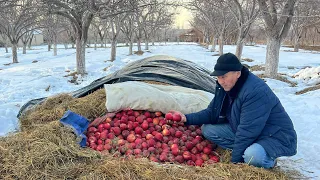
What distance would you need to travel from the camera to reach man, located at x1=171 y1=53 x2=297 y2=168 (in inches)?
116

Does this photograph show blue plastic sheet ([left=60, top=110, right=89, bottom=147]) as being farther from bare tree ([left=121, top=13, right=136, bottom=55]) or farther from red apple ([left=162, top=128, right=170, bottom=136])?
bare tree ([left=121, top=13, right=136, bottom=55])

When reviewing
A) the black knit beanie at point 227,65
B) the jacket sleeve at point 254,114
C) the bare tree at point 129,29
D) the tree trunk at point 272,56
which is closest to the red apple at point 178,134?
the jacket sleeve at point 254,114

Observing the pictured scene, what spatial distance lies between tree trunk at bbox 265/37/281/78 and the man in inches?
339

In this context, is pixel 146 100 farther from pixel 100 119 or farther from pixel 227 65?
pixel 227 65

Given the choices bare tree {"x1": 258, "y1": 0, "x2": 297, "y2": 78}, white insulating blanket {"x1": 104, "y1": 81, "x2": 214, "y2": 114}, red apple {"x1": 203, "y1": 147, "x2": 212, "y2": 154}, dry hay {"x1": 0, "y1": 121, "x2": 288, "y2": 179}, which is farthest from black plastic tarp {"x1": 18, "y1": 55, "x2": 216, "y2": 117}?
bare tree {"x1": 258, "y1": 0, "x2": 297, "y2": 78}

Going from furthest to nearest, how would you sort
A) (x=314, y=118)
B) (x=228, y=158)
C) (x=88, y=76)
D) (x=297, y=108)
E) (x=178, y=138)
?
(x=88, y=76)
(x=297, y=108)
(x=314, y=118)
(x=178, y=138)
(x=228, y=158)

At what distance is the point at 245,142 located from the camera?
305cm

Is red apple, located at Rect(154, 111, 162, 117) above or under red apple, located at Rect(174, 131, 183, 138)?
above

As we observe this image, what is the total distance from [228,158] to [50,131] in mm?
2117

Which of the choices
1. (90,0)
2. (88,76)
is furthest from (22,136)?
(88,76)

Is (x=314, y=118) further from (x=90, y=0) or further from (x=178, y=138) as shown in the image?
(x=90, y=0)

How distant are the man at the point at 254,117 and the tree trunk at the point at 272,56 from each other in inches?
339

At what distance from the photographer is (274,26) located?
1077cm

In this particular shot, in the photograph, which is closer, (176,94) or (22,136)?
(22,136)
